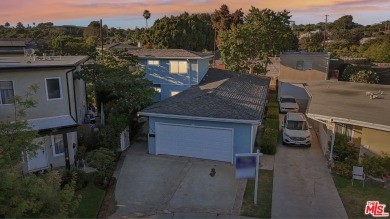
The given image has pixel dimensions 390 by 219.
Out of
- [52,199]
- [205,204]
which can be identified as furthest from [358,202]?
[52,199]

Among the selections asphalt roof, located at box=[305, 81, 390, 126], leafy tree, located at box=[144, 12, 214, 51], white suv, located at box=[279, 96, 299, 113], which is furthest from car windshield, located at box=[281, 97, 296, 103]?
leafy tree, located at box=[144, 12, 214, 51]

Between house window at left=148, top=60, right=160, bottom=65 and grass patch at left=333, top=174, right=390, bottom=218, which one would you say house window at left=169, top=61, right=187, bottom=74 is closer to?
house window at left=148, top=60, right=160, bottom=65

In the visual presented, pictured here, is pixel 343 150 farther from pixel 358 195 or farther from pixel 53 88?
pixel 53 88

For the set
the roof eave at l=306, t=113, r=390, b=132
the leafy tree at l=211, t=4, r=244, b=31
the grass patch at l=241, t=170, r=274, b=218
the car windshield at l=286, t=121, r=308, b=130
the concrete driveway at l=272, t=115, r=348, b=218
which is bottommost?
the grass patch at l=241, t=170, r=274, b=218

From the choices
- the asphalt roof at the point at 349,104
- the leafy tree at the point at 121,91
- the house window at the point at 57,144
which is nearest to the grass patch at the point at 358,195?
the asphalt roof at the point at 349,104

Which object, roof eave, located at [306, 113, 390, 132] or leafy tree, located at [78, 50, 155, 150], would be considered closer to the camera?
roof eave, located at [306, 113, 390, 132]

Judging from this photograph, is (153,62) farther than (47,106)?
Yes

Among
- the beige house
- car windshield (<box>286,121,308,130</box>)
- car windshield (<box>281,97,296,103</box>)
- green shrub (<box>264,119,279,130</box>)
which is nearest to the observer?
car windshield (<box>286,121,308,130</box>)

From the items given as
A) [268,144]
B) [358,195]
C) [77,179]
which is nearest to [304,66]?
[268,144]
